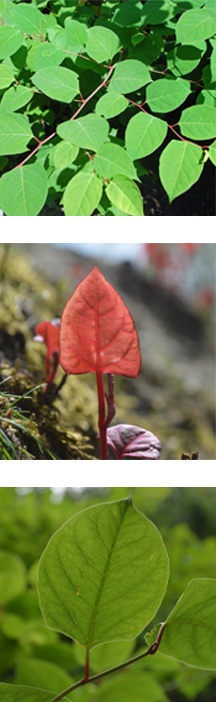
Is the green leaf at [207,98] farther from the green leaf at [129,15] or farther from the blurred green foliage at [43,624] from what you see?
the blurred green foliage at [43,624]

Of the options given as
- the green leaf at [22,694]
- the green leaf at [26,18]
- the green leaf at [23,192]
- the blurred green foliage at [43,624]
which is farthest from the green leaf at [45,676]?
the green leaf at [26,18]

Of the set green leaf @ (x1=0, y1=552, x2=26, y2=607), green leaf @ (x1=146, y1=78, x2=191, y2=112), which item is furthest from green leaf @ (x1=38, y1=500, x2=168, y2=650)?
green leaf @ (x1=146, y1=78, x2=191, y2=112)

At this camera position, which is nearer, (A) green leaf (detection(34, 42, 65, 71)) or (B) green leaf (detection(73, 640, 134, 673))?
(B) green leaf (detection(73, 640, 134, 673))

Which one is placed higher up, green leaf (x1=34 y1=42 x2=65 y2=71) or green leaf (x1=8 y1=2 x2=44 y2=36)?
green leaf (x1=8 y1=2 x2=44 y2=36)

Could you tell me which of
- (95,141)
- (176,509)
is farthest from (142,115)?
(176,509)

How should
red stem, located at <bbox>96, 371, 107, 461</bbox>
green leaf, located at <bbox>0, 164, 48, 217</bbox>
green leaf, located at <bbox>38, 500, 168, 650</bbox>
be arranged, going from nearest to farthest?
green leaf, located at <bbox>38, 500, 168, 650</bbox> → red stem, located at <bbox>96, 371, 107, 461</bbox> → green leaf, located at <bbox>0, 164, 48, 217</bbox>

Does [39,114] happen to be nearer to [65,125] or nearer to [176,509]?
[65,125]

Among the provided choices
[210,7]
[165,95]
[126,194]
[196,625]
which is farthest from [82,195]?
[196,625]

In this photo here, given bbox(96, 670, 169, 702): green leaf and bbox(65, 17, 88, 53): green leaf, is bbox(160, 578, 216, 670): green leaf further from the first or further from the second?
bbox(65, 17, 88, 53): green leaf
